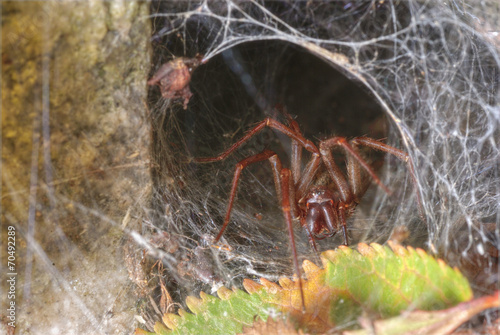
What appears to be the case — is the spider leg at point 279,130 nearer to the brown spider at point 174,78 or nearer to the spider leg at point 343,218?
the spider leg at point 343,218

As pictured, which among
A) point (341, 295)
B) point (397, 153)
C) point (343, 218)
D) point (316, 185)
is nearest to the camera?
point (341, 295)

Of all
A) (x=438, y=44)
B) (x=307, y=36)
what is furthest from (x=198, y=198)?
(x=438, y=44)

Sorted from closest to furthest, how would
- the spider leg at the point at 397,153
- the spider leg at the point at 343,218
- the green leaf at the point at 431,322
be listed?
the green leaf at the point at 431,322 < the spider leg at the point at 397,153 < the spider leg at the point at 343,218

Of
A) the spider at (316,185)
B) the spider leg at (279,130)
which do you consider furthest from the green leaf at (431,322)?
the spider leg at (279,130)

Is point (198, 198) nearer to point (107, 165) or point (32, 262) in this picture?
point (107, 165)

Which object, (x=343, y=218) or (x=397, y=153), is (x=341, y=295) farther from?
(x=397, y=153)

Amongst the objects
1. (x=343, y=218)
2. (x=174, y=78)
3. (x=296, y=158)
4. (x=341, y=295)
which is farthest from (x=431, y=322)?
(x=174, y=78)

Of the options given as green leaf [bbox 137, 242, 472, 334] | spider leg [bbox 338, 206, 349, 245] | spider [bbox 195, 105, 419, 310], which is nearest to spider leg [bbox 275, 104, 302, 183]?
spider [bbox 195, 105, 419, 310]

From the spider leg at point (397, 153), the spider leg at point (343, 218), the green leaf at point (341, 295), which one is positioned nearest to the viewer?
the green leaf at point (341, 295)
